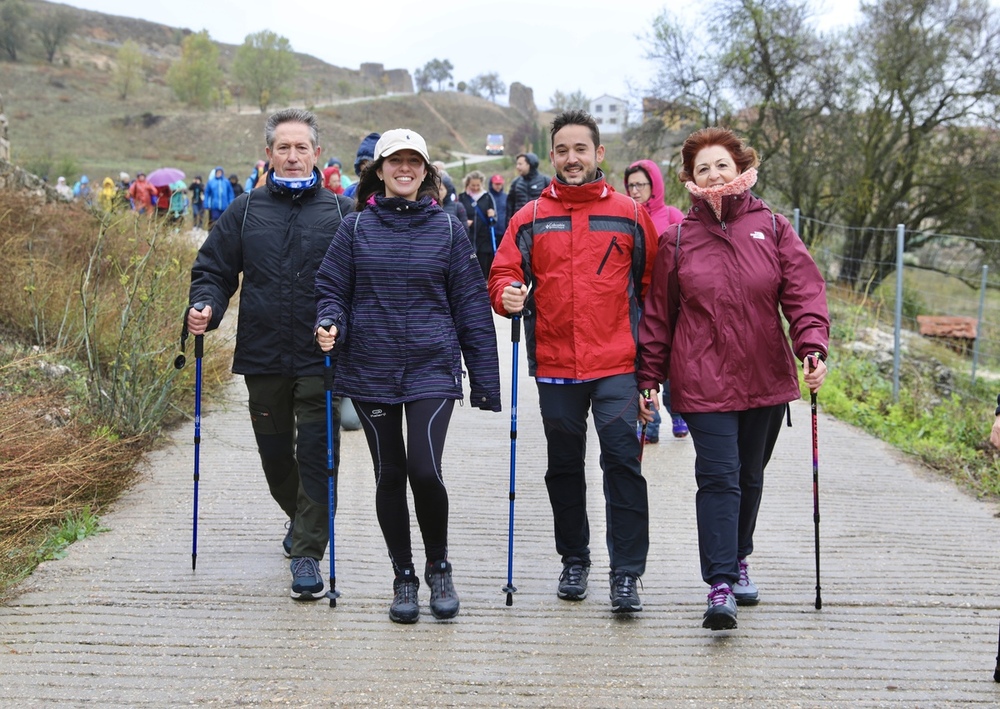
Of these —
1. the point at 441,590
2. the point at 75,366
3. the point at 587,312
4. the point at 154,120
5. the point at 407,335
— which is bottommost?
the point at 441,590

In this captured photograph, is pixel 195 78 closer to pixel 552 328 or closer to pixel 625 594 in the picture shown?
pixel 552 328

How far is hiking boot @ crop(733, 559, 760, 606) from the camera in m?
4.52

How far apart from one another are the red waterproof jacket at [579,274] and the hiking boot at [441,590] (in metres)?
0.89

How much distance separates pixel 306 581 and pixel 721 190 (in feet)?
7.65

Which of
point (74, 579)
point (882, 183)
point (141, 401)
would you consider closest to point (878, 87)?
point (882, 183)

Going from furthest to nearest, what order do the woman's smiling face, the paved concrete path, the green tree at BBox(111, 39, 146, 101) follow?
the green tree at BBox(111, 39, 146, 101) → the woman's smiling face → the paved concrete path

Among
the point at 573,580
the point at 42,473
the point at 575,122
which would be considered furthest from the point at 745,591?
the point at 42,473

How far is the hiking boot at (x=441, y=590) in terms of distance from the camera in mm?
4344

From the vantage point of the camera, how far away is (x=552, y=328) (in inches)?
174

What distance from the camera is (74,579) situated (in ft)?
15.4

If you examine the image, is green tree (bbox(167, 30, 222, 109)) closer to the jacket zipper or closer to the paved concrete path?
the paved concrete path

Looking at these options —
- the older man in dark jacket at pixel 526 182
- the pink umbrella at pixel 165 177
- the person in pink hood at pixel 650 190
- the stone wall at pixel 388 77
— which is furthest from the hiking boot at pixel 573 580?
the stone wall at pixel 388 77

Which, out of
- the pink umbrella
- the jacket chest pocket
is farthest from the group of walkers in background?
the pink umbrella

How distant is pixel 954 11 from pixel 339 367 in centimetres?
2470
